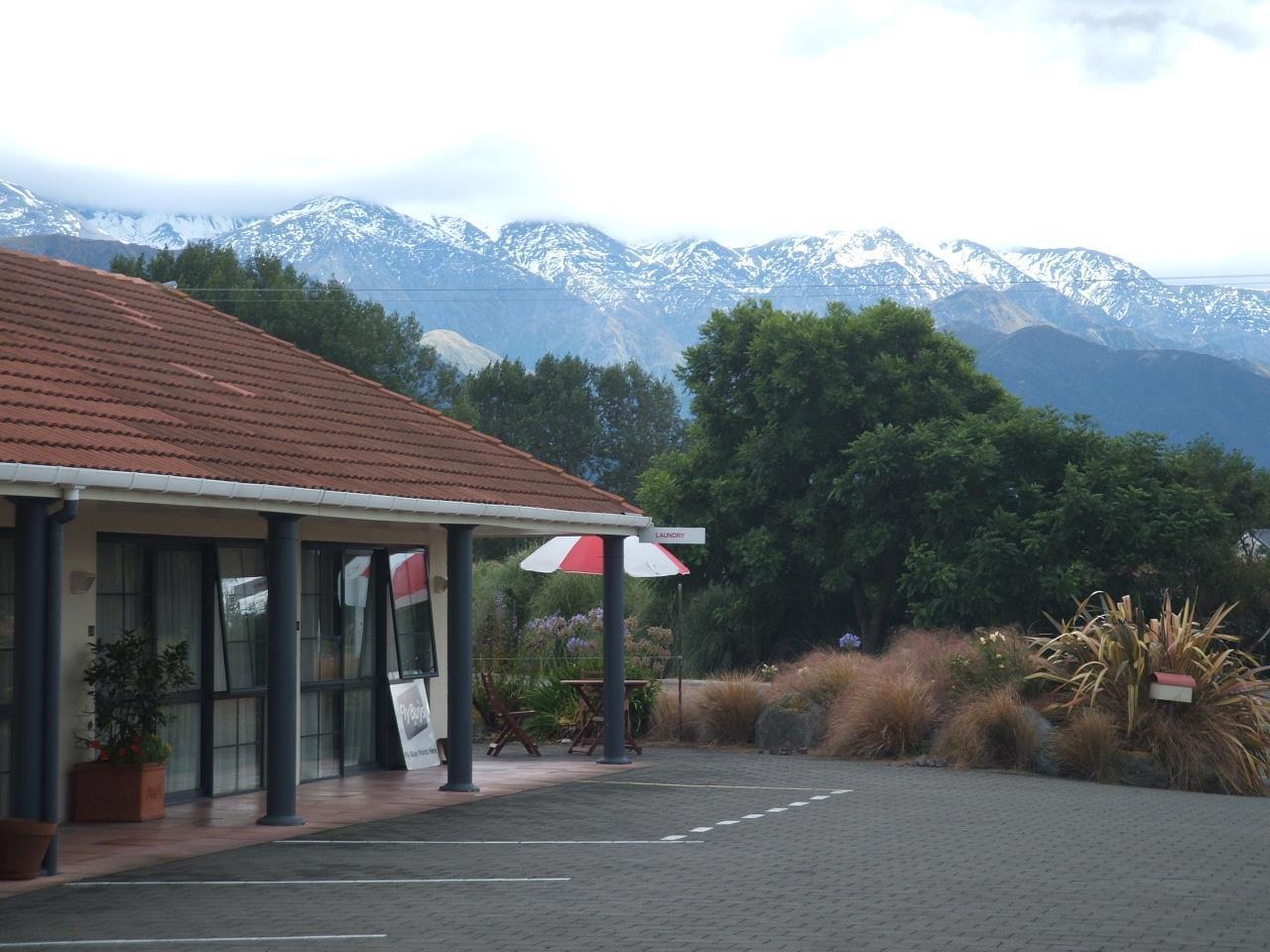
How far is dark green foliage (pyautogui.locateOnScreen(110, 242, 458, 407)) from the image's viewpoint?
48.1 meters

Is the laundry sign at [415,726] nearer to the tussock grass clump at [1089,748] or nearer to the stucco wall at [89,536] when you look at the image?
the stucco wall at [89,536]

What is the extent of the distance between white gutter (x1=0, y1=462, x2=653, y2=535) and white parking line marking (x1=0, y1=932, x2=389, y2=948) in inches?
103

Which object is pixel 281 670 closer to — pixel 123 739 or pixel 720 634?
pixel 123 739

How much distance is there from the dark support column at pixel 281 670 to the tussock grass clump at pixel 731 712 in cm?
789

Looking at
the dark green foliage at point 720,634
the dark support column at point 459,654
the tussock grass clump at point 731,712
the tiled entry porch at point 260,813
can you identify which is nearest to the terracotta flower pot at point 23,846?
the tiled entry porch at point 260,813

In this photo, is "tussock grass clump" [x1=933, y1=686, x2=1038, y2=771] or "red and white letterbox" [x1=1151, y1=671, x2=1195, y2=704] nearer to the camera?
"red and white letterbox" [x1=1151, y1=671, x2=1195, y2=704]

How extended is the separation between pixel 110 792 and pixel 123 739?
1.31 ft

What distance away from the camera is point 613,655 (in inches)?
656

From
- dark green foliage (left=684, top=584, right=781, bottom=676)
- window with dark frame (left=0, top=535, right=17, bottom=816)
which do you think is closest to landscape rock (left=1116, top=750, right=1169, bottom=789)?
window with dark frame (left=0, top=535, right=17, bottom=816)

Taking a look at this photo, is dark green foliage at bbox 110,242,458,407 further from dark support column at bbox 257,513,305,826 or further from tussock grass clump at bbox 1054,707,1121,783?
dark support column at bbox 257,513,305,826

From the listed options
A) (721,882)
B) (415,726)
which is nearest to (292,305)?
(415,726)

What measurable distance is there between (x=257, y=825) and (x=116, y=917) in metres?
3.54

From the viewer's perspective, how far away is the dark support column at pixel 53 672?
31.7 ft

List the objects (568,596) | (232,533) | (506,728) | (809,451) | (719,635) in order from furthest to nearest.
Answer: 1. (809,451)
2. (719,635)
3. (568,596)
4. (506,728)
5. (232,533)
